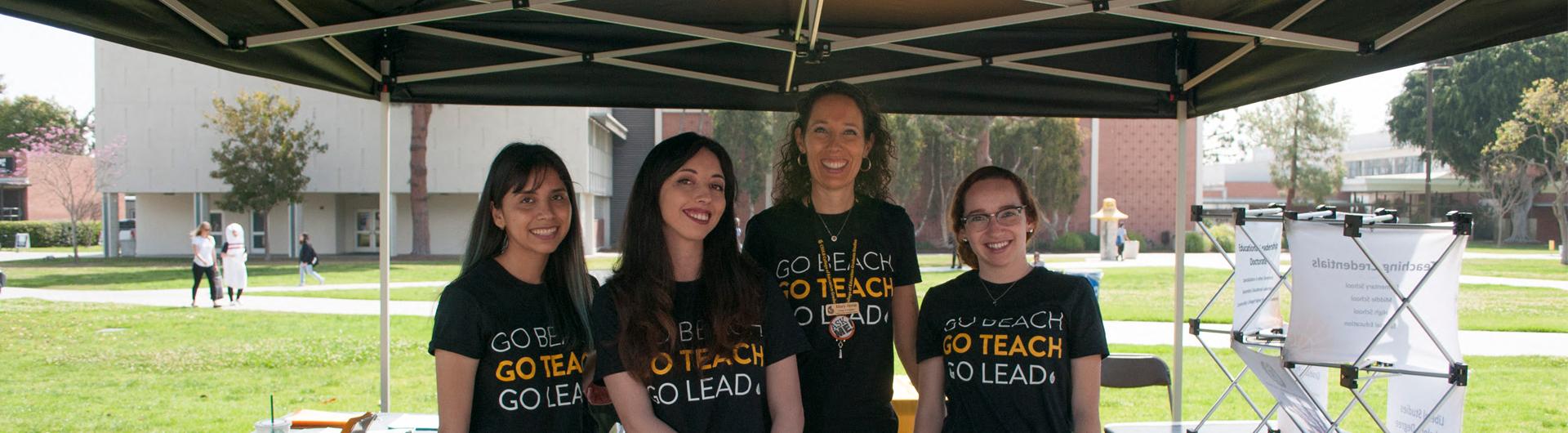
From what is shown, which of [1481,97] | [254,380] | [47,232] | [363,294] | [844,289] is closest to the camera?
[844,289]

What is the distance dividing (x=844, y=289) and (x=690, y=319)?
1.55 feet

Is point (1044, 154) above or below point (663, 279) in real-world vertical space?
above

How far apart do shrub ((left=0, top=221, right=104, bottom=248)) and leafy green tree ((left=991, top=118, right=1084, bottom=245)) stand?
130 ft

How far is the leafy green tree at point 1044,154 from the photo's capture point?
36656mm

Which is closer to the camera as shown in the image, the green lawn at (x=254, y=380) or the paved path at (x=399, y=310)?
the green lawn at (x=254, y=380)

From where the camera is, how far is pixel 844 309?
240 centimetres

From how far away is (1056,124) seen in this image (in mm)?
36344

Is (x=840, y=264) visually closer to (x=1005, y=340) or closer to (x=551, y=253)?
(x=1005, y=340)

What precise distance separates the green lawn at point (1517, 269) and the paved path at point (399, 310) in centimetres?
1287

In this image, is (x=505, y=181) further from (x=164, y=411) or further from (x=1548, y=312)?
(x=1548, y=312)

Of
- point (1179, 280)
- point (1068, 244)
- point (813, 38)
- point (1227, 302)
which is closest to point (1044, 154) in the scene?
point (1068, 244)

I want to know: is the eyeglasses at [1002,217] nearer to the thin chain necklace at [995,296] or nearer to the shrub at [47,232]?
the thin chain necklace at [995,296]

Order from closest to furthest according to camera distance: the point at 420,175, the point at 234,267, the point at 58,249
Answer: the point at 234,267
the point at 420,175
the point at 58,249

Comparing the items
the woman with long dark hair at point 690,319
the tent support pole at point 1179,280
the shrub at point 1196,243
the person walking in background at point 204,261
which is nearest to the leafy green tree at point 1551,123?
the shrub at point 1196,243
